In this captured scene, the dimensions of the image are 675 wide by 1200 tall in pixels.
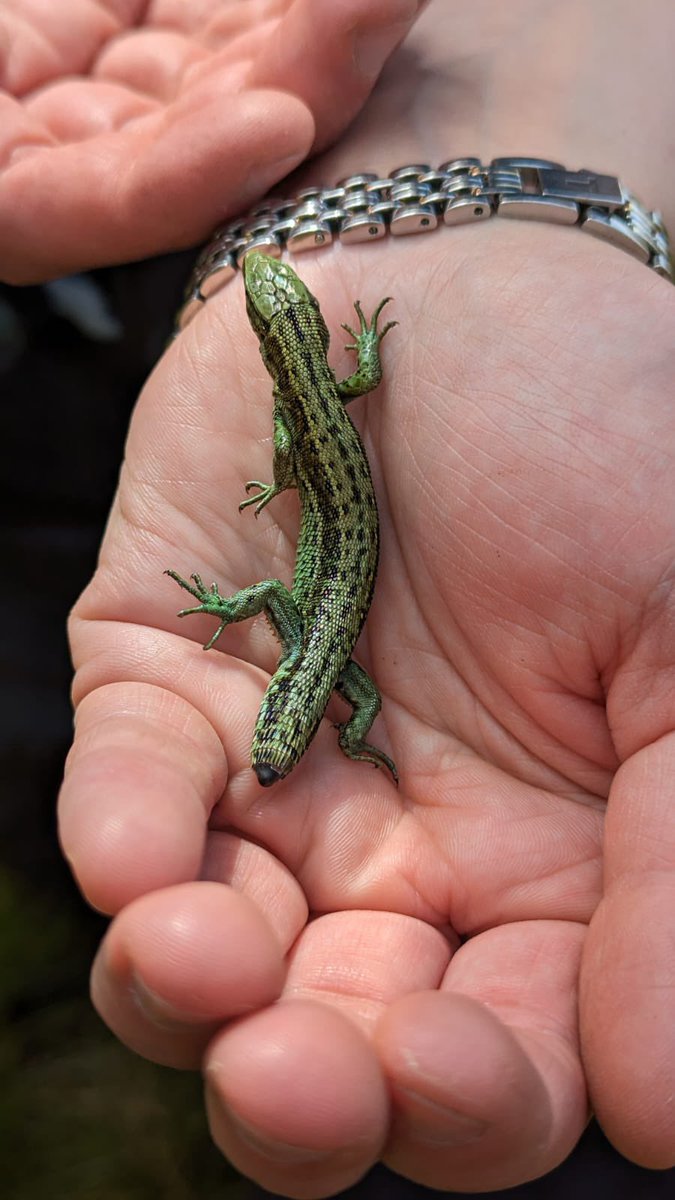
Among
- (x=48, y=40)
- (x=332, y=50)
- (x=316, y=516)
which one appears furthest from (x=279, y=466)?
(x=48, y=40)

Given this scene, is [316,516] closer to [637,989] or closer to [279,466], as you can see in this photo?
[279,466]

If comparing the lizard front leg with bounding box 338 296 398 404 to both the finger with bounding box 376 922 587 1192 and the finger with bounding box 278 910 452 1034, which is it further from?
the finger with bounding box 376 922 587 1192

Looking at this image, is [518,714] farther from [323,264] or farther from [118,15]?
[118,15]

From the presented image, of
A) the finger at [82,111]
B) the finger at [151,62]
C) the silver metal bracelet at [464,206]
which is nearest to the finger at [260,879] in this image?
the silver metal bracelet at [464,206]

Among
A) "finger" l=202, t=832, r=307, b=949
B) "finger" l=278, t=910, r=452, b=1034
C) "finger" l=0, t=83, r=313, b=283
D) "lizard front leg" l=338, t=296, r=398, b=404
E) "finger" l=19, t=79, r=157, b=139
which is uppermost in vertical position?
"finger" l=19, t=79, r=157, b=139

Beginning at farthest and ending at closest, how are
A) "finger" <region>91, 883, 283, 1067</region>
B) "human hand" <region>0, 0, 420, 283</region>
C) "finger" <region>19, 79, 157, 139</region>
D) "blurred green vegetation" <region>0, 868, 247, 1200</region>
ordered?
"blurred green vegetation" <region>0, 868, 247, 1200</region> → "finger" <region>19, 79, 157, 139</region> → "human hand" <region>0, 0, 420, 283</region> → "finger" <region>91, 883, 283, 1067</region>

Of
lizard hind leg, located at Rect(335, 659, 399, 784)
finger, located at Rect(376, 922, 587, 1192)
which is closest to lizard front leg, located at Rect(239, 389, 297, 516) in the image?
lizard hind leg, located at Rect(335, 659, 399, 784)
